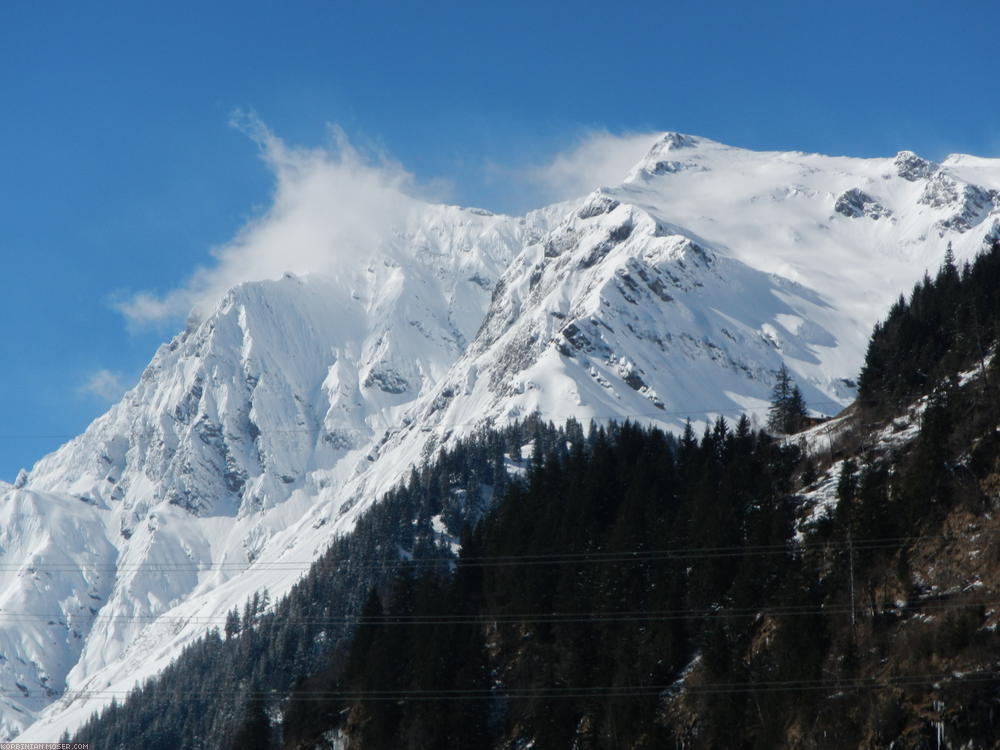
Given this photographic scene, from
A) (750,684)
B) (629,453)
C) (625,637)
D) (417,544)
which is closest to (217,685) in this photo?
(417,544)

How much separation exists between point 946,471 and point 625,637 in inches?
902

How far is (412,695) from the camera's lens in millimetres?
91812

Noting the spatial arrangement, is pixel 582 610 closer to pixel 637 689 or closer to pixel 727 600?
pixel 637 689

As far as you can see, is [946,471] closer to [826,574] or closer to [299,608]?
[826,574]

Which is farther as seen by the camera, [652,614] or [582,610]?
[582,610]

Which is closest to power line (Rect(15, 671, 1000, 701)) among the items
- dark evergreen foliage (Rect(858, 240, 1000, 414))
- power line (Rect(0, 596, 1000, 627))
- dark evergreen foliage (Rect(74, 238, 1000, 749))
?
dark evergreen foliage (Rect(74, 238, 1000, 749))

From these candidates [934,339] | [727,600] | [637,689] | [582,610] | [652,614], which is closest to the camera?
[637,689]

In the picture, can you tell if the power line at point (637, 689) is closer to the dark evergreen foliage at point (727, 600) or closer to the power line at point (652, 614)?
the dark evergreen foliage at point (727, 600)

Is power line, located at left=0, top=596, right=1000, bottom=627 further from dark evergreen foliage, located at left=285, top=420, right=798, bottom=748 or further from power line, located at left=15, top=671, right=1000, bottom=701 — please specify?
power line, located at left=15, top=671, right=1000, bottom=701

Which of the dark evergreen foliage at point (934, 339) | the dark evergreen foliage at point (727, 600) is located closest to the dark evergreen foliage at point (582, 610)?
the dark evergreen foliage at point (727, 600)

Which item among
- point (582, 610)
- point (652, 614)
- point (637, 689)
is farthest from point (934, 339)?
point (637, 689)

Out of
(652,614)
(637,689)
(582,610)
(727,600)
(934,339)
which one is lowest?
(637,689)

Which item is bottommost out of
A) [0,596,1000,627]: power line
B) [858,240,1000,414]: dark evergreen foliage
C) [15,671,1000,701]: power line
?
[15,671,1000,701]: power line

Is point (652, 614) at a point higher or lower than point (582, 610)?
lower
